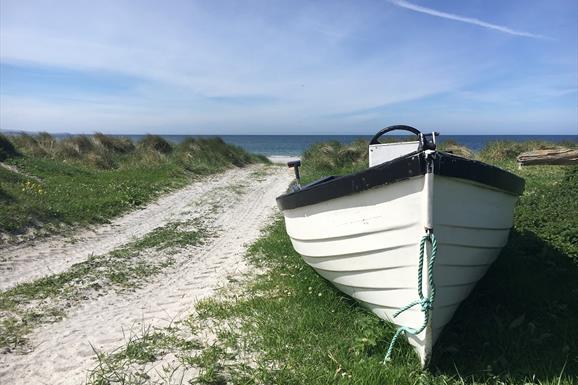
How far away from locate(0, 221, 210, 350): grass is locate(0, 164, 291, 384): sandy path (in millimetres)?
194

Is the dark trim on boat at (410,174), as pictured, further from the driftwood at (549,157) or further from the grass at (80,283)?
the driftwood at (549,157)

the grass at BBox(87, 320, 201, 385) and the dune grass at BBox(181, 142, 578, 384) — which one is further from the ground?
the dune grass at BBox(181, 142, 578, 384)

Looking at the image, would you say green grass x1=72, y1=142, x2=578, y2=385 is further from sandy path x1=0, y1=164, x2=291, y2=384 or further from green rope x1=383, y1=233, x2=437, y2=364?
green rope x1=383, y1=233, x2=437, y2=364

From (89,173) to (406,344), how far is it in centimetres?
→ 1314

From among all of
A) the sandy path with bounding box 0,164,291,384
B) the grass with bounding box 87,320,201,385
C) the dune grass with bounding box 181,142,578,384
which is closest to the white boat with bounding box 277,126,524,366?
the dune grass with bounding box 181,142,578,384

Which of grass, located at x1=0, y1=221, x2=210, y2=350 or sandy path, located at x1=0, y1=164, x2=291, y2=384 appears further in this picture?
grass, located at x1=0, y1=221, x2=210, y2=350

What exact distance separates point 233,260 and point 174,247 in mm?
1302

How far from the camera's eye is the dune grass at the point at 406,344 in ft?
11.2

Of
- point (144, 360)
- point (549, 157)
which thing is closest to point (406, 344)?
point (144, 360)

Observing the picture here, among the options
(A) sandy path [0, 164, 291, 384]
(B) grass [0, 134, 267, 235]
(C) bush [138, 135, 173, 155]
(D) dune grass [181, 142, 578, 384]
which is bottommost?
(A) sandy path [0, 164, 291, 384]

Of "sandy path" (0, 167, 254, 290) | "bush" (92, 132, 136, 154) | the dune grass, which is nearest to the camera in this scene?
the dune grass

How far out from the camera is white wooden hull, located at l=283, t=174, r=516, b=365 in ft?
10.4

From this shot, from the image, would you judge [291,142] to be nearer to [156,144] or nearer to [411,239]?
[156,144]

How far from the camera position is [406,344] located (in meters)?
3.68
